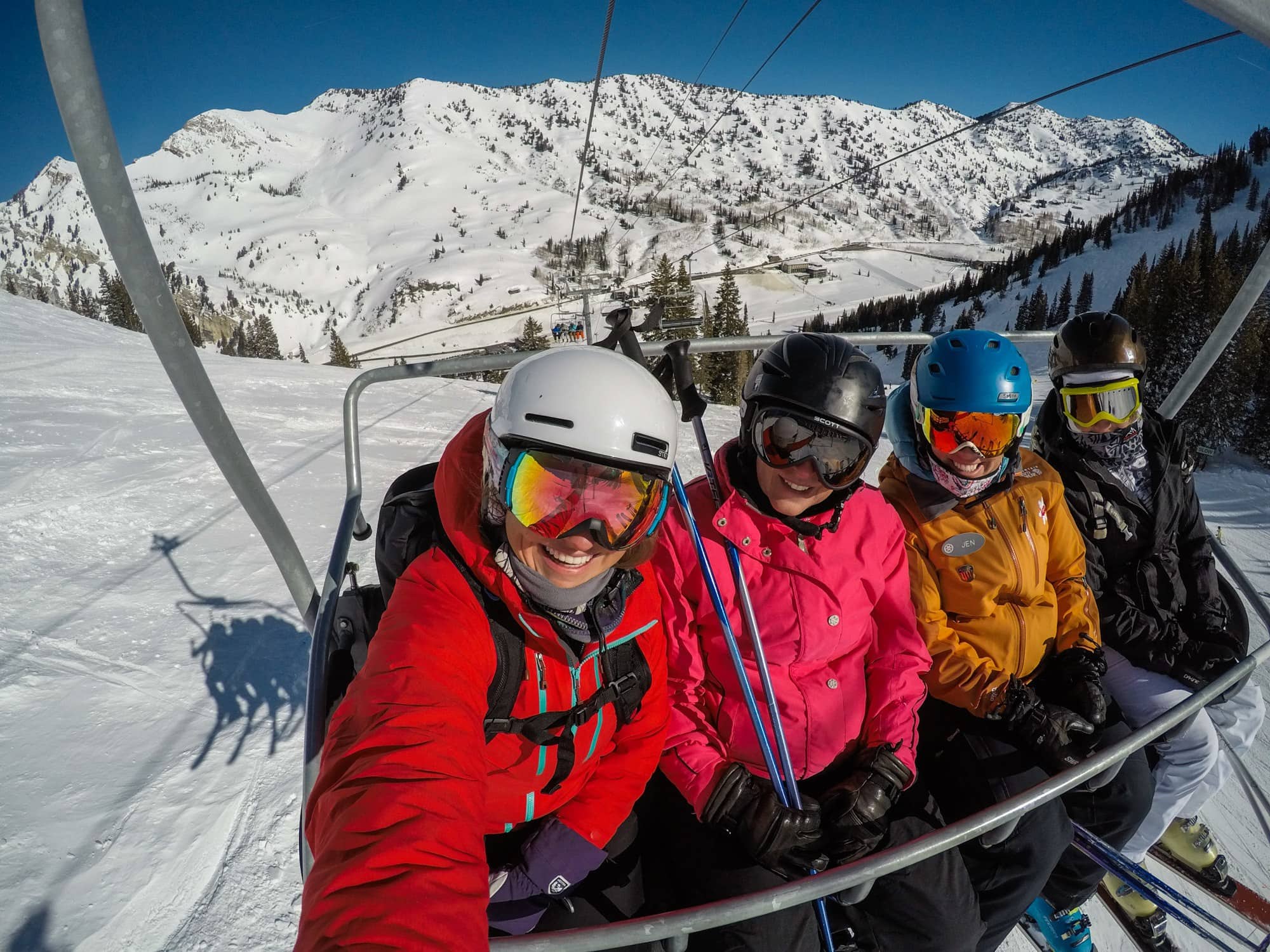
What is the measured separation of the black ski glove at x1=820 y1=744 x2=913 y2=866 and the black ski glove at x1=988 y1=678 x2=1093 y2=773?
63cm

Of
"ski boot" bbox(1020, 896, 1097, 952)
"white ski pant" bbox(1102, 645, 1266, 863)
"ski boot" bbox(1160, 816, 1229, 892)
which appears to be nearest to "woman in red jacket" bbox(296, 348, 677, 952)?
"ski boot" bbox(1020, 896, 1097, 952)

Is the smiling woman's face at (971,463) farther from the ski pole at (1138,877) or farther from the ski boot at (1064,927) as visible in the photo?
the ski boot at (1064,927)

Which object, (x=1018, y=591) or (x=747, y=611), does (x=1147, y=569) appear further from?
(x=747, y=611)

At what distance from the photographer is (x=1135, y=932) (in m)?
3.36

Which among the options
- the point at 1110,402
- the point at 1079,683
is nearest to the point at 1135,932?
the point at 1079,683

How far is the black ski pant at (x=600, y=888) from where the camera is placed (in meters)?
2.07

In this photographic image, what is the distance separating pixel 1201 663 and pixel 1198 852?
1.37 m

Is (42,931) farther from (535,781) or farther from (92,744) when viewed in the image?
(535,781)

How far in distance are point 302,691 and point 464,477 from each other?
3.64 metres

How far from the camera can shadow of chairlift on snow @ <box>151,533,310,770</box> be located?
426 centimetres

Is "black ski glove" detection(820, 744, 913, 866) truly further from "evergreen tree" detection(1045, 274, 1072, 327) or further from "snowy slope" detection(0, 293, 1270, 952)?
"evergreen tree" detection(1045, 274, 1072, 327)

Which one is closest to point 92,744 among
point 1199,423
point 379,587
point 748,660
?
point 379,587

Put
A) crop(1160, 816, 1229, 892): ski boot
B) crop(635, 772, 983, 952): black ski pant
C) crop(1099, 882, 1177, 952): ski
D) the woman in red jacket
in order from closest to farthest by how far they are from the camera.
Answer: the woman in red jacket, crop(635, 772, 983, 952): black ski pant, crop(1099, 882, 1177, 952): ski, crop(1160, 816, 1229, 892): ski boot

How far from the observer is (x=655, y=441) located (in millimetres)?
2061
